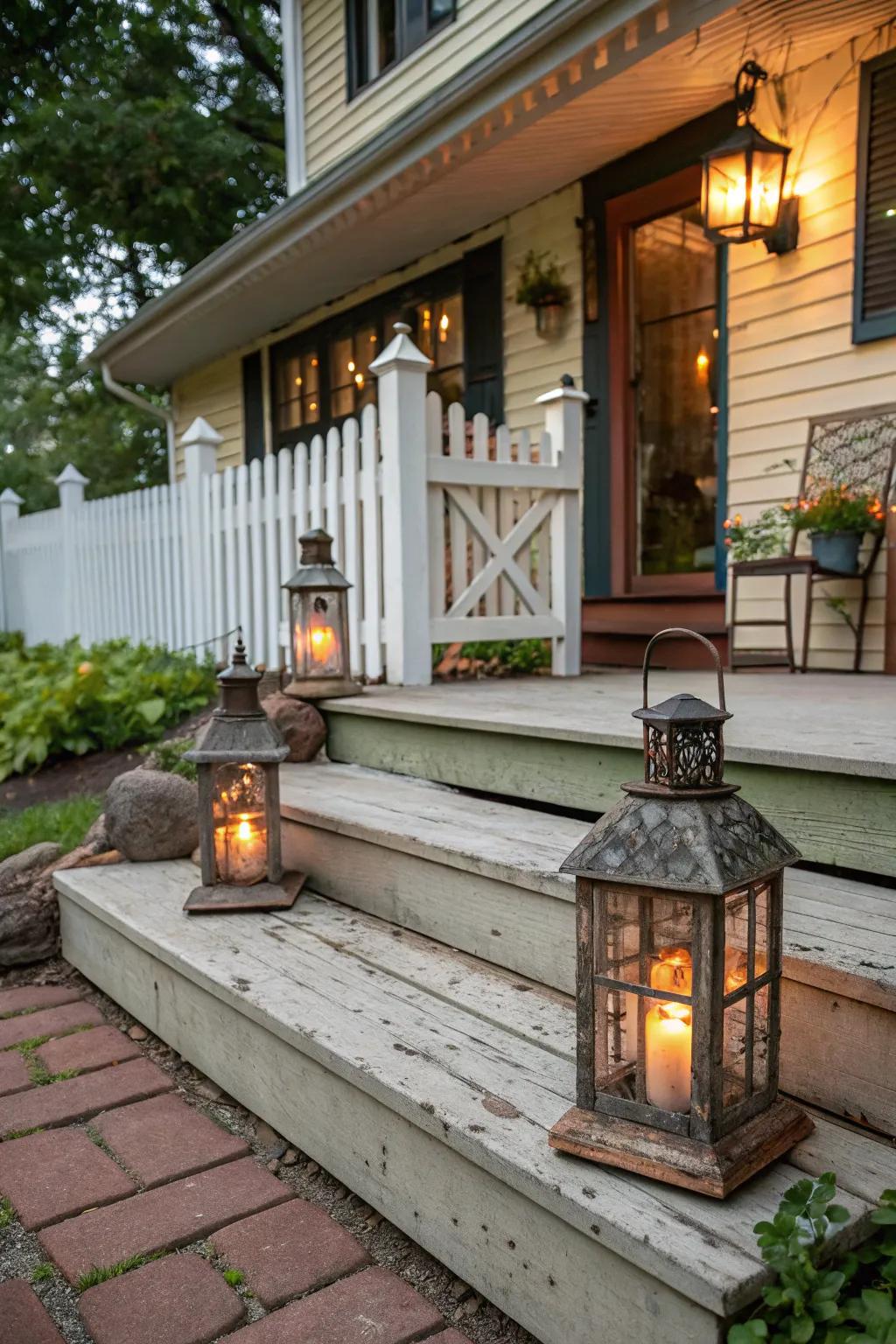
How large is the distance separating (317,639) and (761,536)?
2176mm

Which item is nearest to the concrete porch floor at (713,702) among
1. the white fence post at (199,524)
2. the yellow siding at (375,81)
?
the white fence post at (199,524)

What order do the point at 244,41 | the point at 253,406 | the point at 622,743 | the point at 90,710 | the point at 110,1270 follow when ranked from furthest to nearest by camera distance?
the point at 244,41 → the point at 253,406 → the point at 90,710 → the point at 622,743 → the point at 110,1270

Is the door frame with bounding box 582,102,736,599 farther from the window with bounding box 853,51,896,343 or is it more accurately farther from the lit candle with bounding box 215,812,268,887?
the lit candle with bounding box 215,812,268,887

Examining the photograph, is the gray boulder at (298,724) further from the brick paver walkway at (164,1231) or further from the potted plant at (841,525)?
the potted plant at (841,525)

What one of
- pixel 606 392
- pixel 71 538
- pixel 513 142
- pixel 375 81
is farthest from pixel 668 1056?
pixel 375 81

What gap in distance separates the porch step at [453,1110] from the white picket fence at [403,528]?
1.62 metres

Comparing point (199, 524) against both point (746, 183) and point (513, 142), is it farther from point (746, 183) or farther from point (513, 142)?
point (746, 183)

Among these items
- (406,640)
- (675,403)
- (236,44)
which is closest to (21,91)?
(236,44)

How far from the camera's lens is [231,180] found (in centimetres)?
1060

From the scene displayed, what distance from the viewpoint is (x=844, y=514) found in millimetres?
3855

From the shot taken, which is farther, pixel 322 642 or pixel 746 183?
pixel 746 183

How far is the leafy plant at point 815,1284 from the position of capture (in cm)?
97

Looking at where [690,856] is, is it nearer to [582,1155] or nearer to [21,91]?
[582,1155]

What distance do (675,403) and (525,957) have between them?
426 cm
